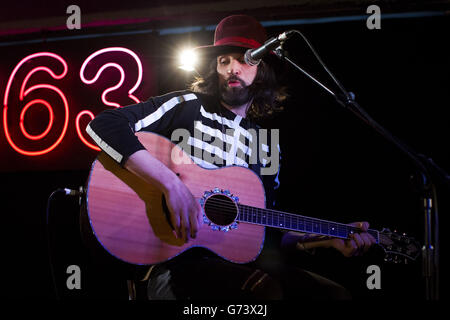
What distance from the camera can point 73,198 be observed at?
11.5 feet

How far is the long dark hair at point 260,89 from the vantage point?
2871mm

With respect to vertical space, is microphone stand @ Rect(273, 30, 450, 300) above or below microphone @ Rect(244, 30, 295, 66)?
below

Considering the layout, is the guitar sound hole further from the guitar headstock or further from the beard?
the guitar headstock

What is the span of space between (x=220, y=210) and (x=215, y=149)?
1.54 feet

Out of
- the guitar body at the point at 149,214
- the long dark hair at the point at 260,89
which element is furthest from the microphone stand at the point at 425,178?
the long dark hair at the point at 260,89

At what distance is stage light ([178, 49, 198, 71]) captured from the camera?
3.05m

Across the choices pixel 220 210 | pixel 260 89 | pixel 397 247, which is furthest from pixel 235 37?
pixel 397 247

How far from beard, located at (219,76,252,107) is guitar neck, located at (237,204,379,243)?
0.93 meters

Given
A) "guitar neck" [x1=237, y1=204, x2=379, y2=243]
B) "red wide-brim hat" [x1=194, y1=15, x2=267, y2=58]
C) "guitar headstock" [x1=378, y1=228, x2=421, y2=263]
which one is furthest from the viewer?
"red wide-brim hat" [x1=194, y1=15, x2=267, y2=58]

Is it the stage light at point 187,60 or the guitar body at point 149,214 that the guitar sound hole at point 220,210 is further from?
the stage light at point 187,60

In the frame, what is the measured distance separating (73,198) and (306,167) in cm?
217

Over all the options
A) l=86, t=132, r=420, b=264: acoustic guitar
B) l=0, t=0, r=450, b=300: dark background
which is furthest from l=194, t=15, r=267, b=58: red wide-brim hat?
l=86, t=132, r=420, b=264: acoustic guitar
